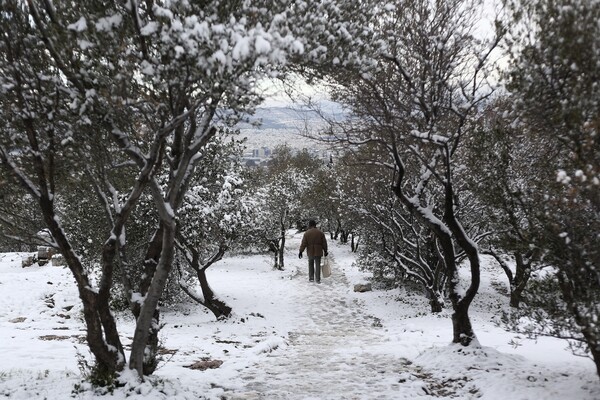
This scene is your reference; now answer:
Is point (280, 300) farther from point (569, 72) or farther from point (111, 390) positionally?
point (569, 72)

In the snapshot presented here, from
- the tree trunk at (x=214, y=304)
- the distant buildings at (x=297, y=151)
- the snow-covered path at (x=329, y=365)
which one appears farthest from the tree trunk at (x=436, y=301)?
the tree trunk at (x=214, y=304)

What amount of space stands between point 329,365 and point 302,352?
1.34 m

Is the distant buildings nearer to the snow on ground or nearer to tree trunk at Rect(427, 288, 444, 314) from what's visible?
the snow on ground

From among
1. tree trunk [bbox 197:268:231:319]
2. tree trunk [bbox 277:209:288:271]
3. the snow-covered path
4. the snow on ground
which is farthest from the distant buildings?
tree trunk [bbox 197:268:231:319]

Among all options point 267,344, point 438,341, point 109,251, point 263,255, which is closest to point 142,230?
point 267,344

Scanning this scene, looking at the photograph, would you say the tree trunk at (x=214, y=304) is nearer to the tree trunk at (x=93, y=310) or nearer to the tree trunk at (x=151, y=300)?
the tree trunk at (x=151, y=300)

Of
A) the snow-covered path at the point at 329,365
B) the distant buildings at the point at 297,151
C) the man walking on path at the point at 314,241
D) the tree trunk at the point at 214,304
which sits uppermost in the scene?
the distant buildings at the point at 297,151

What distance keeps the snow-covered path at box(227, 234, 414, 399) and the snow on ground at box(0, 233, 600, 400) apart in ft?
0.08

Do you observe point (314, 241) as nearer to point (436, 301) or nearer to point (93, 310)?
point (436, 301)

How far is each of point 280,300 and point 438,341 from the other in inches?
307

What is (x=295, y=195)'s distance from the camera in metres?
32.7

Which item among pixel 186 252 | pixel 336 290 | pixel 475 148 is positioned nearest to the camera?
pixel 475 148

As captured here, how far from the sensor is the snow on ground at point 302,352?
244 inches

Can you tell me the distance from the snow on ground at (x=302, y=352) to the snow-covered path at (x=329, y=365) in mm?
24
